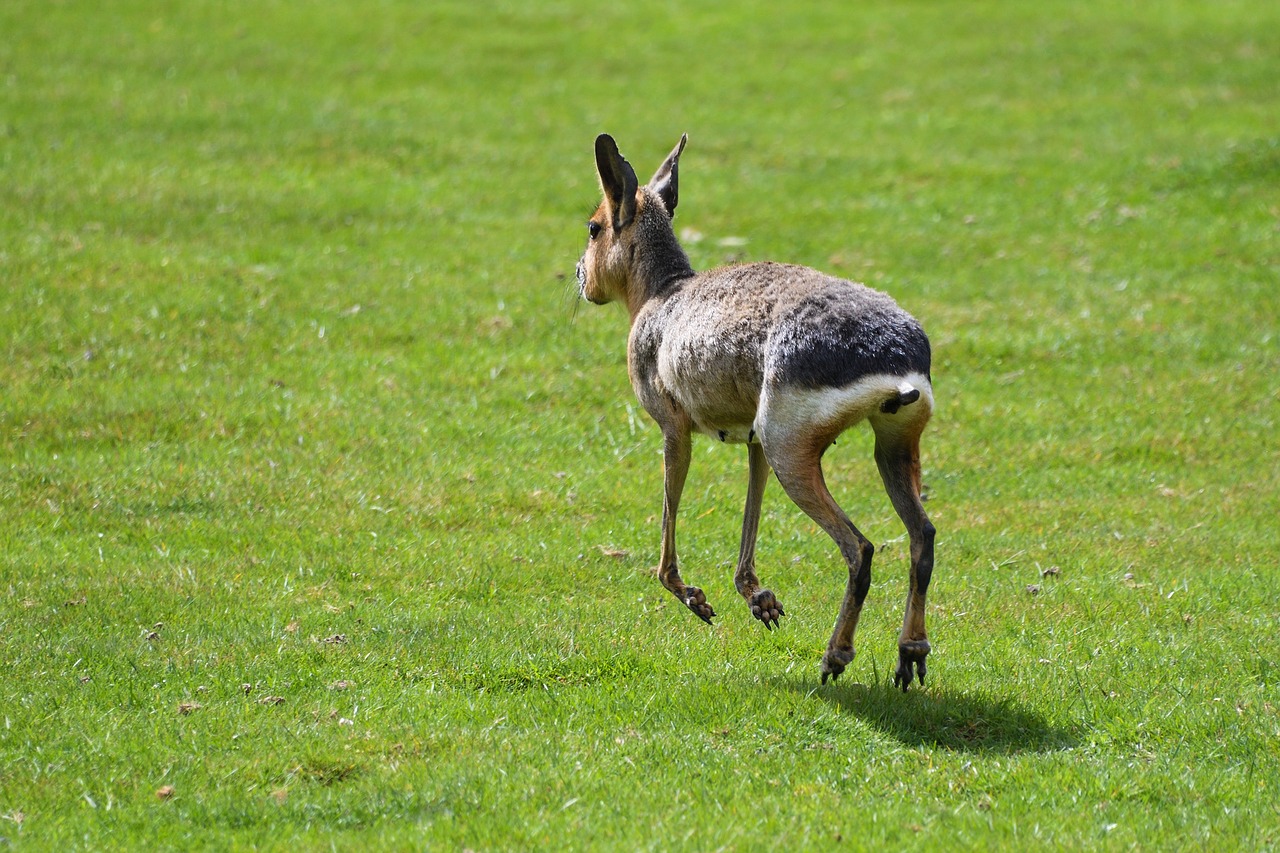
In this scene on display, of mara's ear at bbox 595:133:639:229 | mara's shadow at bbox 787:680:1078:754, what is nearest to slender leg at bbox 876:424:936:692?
mara's shadow at bbox 787:680:1078:754

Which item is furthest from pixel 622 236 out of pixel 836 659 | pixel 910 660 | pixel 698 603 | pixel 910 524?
pixel 910 660

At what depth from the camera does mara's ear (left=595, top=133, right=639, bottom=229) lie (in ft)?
27.7

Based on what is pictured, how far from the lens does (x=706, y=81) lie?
75.2 ft

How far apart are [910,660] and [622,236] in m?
3.29

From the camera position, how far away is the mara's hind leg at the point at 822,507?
6.68m

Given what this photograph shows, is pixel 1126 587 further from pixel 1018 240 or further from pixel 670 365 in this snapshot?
pixel 1018 240

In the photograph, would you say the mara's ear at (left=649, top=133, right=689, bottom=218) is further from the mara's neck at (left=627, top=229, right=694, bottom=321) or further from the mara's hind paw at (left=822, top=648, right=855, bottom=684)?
the mara's hind paw at (left=822, top=648, right=855, bottom=684)

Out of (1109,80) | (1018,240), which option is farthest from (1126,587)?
(1109,80)

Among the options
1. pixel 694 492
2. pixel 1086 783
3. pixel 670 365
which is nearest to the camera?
pixel 1086 783

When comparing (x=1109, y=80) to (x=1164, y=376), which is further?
(x=1109, y=80)

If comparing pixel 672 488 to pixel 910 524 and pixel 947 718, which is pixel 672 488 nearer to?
pixel 910 524

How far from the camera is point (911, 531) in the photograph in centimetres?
687

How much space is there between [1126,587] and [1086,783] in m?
2.99

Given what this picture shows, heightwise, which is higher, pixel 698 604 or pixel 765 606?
pixel 765 606
